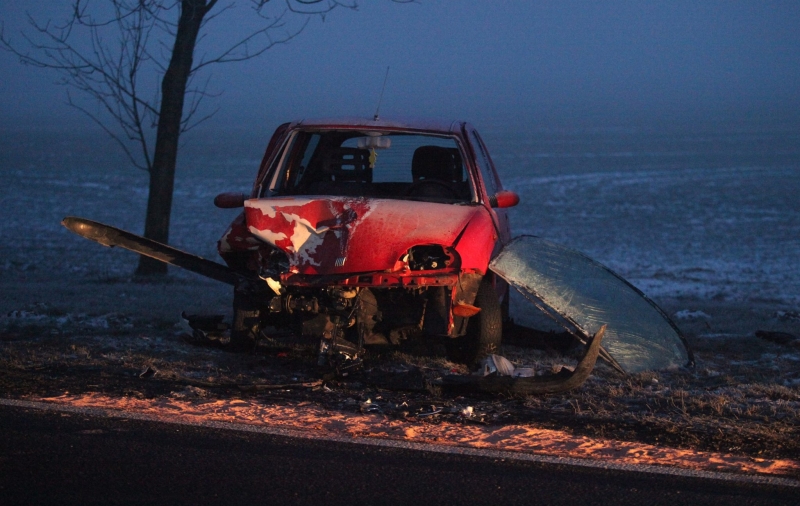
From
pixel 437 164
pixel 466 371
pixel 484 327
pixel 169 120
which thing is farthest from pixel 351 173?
pixel 169 120

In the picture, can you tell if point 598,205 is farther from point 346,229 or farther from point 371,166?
point 346,229

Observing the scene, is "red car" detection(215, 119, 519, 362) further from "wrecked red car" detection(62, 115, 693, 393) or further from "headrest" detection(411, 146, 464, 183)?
"headrest" detection(411, 146, 464, 183)

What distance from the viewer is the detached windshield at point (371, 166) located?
7.80 meters

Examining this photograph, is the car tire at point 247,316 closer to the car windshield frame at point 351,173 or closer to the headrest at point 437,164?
the car windshield frame at point 351,173

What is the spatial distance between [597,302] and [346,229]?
2.23 meters

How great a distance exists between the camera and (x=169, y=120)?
13.7m

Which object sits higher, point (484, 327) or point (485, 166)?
point (485, 166)

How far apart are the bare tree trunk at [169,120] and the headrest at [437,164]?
6.54 meters

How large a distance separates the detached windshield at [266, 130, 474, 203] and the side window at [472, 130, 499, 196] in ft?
0.55

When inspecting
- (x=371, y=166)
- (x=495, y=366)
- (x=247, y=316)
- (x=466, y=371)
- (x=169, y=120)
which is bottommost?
(x=466, y=371)

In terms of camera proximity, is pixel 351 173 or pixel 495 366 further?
pixel 351 173

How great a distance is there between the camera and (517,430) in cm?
543

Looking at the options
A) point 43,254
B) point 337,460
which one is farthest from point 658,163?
point 337,460

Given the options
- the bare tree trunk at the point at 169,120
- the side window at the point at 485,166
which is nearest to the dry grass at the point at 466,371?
the side window at the point at 485,166
